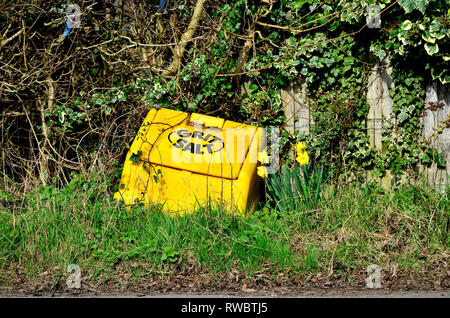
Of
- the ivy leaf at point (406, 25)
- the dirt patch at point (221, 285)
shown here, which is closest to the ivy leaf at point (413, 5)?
the ivy leaf at point (406, 25)

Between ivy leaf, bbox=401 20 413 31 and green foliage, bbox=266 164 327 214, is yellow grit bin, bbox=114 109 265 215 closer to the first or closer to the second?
green foliage, bbox=266 164 327 214

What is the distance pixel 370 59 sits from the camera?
16.6ft

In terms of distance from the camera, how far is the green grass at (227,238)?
363 cm

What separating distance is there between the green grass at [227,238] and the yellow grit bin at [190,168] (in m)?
0.20

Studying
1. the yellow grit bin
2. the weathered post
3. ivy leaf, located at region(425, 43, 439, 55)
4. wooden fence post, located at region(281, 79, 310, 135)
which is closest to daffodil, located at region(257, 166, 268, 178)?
the yellow grit bin

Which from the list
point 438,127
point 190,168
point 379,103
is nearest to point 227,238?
point 190,168

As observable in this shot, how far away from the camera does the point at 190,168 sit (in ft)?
14.4

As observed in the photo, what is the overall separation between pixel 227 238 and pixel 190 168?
2.80ft

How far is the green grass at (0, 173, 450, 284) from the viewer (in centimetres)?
363

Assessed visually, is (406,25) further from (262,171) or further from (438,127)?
(262,171)

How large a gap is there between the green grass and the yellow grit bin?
198mm

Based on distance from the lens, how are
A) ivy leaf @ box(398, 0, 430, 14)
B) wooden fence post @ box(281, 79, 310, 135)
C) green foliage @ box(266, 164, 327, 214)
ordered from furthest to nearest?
1. wooden fence post @ box(281, 79, 310, 135)
2. ivy leaf @ box(398, 0, 430, 14)
3. green foliage @ box(266, 164, 327, 214)

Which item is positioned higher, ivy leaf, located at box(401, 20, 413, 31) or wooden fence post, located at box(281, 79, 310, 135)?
ivy leaf, located at box(401, 20, 413, 31)

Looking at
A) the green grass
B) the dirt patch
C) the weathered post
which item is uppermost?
the weathered post
